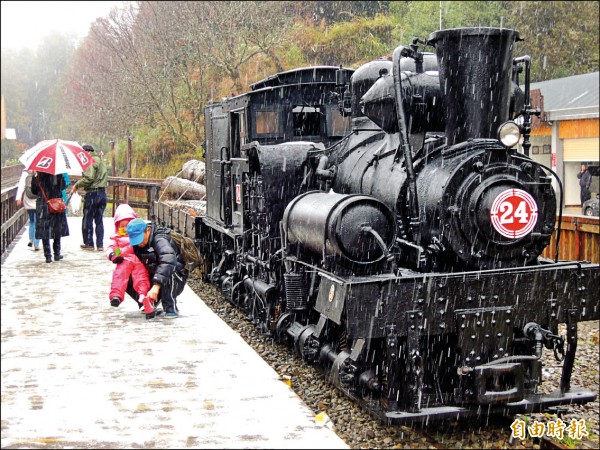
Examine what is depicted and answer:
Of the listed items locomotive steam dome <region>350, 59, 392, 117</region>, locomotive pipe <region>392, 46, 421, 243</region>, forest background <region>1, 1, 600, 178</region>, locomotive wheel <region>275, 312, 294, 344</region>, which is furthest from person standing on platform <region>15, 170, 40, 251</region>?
locomotive pipe <region>392, 46, 421, 243</region>

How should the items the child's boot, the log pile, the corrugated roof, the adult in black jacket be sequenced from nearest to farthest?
the adult in black jacket
the child's boot
the log pile
the corrugated roof

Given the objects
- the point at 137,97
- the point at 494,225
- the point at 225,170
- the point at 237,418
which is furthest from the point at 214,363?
the point at 137,97

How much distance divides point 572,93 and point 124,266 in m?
22.0

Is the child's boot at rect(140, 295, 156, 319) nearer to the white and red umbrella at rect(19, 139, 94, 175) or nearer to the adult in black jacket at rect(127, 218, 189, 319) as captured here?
the adult in black jacket at rect(127, 218, 189, 319)

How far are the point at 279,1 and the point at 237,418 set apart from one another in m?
22.1

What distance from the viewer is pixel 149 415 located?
5375mm

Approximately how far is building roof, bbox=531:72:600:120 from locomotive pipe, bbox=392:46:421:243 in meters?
19.7

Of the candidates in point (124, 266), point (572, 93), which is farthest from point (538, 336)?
point (572, 93)

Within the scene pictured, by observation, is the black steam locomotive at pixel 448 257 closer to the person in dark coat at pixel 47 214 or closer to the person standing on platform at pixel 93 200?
the person in dark coat at pixel 47 214

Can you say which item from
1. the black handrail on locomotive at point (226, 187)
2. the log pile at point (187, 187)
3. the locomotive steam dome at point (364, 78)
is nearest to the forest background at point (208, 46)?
the log pile at point (187, 187)

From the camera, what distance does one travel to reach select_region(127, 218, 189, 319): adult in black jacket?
8.37 m

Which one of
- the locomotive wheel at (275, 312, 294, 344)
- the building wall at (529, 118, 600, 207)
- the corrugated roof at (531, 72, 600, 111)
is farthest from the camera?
the building wall at (529, 118, 600, 207)

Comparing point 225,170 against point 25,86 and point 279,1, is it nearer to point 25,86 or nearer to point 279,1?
point 25,86

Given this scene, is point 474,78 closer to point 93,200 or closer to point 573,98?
point 93,200
